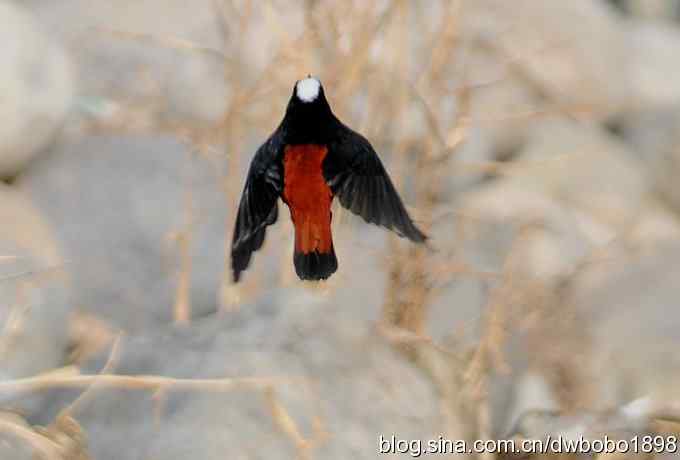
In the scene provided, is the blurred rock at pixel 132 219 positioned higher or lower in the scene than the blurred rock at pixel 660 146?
lower

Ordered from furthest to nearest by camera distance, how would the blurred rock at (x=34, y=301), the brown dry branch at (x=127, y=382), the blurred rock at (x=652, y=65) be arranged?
the blurred rock at (x=652, y=65) < the blurred rock at (x=34, y=301) < the brown dry branch at (x=127, y=382)

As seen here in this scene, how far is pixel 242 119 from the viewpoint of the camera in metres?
2.38

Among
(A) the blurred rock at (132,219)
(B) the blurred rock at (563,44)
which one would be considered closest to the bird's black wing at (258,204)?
(A) the blurred rock at (132,219)

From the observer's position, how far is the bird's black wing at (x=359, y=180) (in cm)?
115

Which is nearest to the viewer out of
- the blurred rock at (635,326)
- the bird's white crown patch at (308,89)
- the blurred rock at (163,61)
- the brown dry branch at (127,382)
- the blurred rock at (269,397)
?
the bird's white crown patch at (308,89)

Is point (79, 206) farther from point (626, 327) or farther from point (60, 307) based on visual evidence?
point (626, 327)

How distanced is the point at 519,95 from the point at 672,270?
1128 mm

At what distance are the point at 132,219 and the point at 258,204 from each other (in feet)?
7.22

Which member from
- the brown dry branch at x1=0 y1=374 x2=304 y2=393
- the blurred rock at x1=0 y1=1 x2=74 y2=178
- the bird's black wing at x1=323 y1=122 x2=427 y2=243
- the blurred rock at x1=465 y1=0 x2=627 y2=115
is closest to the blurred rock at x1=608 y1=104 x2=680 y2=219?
the blurred rock at x1=465 y1=0 x2=627 y2=115

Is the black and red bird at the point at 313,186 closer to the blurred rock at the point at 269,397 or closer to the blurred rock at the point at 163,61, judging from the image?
the blurred rock at the point at 269,397

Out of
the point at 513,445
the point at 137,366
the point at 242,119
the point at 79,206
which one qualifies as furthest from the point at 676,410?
the point at 79,206

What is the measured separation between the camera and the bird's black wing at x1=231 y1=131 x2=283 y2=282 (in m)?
1.10

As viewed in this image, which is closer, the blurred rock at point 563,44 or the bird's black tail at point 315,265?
the bird's black tail at point 315,265

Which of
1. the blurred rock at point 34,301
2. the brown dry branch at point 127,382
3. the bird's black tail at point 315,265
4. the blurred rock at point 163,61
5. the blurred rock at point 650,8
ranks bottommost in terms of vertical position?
the bird's black tail at point 315,265
